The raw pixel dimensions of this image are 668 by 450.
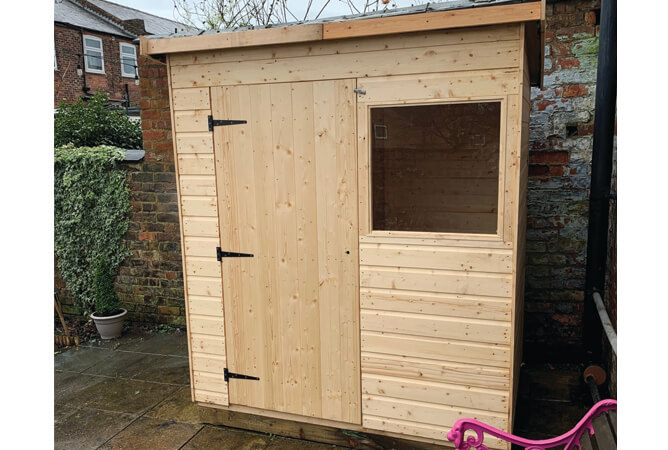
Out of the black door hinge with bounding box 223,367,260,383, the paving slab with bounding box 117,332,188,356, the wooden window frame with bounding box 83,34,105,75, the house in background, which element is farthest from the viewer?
the wooden window frame with bounding box 83,34,105,75

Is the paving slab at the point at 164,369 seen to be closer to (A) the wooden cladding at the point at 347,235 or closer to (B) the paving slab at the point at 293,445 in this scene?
(A) the wooden cladding at the point at 347,235

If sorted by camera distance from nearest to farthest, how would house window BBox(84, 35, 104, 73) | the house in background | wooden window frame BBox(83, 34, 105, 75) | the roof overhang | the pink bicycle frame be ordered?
the pink bicycle frame → the roof overhang → the house in background → wooden window frame BBox(83, 34, 105, 75) → house window BBox(84, 35, 104, 73)

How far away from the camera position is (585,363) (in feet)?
13.2

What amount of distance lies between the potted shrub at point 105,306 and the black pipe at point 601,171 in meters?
4.61

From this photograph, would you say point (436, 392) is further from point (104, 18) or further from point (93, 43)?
point (104, 18)

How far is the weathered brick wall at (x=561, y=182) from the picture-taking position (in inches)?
166

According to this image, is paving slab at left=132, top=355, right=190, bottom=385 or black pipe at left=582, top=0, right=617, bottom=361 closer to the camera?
black pipe at left=582, top=0, right=617, bottom=361

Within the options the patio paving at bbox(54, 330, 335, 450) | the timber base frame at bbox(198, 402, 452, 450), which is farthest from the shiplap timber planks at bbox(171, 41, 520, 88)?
the patio paving at bbox(54, 330, 335, 450)

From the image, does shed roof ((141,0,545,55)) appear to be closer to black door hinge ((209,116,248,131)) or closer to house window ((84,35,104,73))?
black door hinge ((209,116,248,131))

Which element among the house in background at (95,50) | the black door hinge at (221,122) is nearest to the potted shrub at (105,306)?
the black door hinge at (221,122)

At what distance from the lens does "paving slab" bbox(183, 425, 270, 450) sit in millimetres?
3570

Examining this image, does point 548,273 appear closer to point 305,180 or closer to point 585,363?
point 585,363

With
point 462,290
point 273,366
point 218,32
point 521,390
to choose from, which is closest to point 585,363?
point 521,390

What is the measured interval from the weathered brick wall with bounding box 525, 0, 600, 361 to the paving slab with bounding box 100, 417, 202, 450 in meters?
3.04
